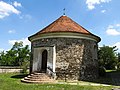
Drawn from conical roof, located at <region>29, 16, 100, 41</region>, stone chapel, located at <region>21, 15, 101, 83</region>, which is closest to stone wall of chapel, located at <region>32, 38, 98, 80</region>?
stone chapel, located at <region>21, 15, 101, 83</region>

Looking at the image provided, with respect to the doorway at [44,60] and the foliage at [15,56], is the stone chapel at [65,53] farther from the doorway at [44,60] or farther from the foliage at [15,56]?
the foliage at [15,56]

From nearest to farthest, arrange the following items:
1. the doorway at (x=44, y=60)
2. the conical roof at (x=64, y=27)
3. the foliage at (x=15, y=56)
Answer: the conical roof at (x=64, y=27)
the doorway at (x=44, y=60)
the foliage at (x=15, y=56)

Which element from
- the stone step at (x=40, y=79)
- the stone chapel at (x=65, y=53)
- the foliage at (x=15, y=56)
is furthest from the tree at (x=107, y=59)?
the stone step at (x=40, y=79)

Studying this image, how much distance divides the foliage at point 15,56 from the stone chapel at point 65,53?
157ft

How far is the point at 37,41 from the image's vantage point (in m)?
20.4

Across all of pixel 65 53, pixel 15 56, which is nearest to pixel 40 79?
pixel 65 53

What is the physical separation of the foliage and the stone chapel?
47.9 metres

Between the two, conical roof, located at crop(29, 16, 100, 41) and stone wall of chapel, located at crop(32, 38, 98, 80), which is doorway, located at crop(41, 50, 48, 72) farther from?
conical roof, located at crop(29, 16, 100, 41)

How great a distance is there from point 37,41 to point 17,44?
51.6 m

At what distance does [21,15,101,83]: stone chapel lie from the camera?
18500 millimetres

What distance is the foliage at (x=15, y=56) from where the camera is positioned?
67438mm

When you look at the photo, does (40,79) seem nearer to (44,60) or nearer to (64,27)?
(44,60)

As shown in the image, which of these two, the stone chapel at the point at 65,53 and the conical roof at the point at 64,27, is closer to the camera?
the stone chapel at the point at 65,53

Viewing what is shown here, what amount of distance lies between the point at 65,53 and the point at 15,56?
53595mm
